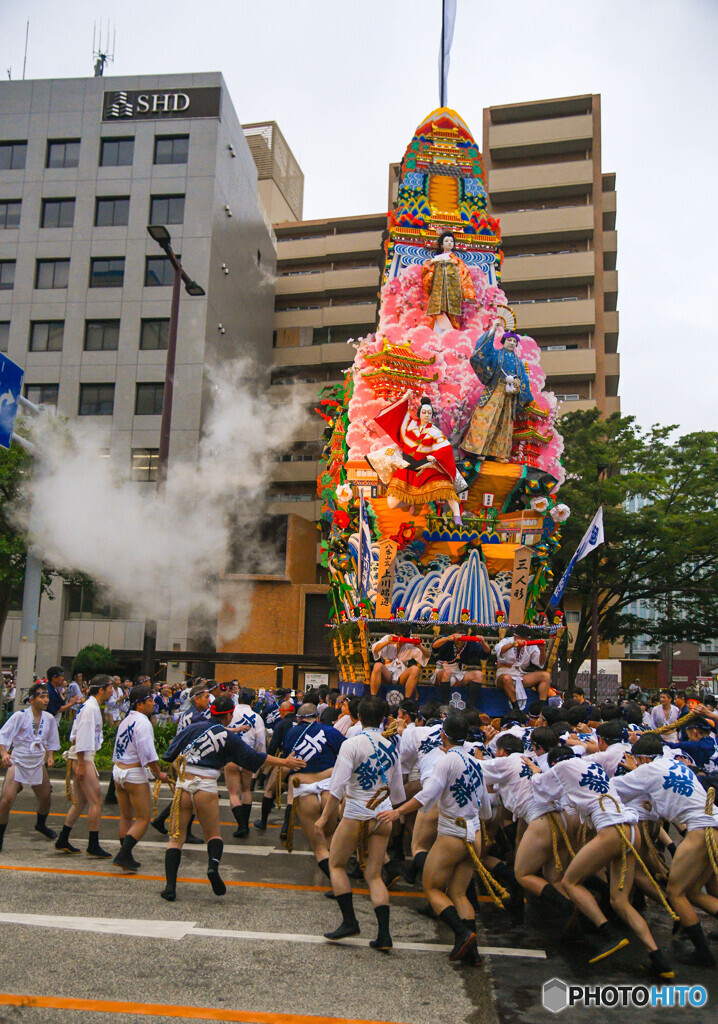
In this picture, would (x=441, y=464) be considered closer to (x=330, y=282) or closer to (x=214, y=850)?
(x=214, y=850)

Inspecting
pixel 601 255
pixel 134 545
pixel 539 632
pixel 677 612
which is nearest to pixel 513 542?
pixel 539 632

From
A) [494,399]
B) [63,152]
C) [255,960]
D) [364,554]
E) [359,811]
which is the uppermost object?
[63,152]

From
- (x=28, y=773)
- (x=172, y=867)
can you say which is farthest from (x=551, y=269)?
(x=172, y=867)

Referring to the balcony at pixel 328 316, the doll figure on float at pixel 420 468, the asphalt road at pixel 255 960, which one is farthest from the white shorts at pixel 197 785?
the balcony at pixel 328 316

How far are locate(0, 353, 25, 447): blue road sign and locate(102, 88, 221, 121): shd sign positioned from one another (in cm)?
2899

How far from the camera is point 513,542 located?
1948 centimetres

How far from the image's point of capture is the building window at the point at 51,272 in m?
37.1

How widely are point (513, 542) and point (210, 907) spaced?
1360 centimetres

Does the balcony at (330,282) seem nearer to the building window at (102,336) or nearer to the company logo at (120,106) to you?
the company logo at (120,106)

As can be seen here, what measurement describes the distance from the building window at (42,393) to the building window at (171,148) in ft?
35.5

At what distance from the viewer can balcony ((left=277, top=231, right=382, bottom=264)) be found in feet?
155

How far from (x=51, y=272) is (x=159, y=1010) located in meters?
37.0

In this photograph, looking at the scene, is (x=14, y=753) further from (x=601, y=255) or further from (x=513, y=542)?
(x=601, y=255)
